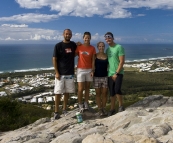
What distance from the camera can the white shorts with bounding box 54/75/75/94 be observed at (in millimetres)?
7570

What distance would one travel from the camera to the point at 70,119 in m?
7.87

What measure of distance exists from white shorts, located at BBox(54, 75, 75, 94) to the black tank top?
0.90m

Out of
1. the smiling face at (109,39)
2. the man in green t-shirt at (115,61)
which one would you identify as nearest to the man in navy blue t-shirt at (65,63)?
the smiling face at (109,39)

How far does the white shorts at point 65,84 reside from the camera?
24.8 ft

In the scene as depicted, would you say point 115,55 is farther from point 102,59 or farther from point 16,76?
point 16,76

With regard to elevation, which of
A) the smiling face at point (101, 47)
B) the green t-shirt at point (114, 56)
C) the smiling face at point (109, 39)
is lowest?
the green t-shirt at point (114, 56)

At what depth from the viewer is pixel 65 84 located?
7.70m

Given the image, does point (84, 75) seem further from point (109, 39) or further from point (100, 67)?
point (109, 39)

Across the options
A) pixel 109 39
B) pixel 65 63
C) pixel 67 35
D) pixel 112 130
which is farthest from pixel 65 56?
pixel 112 130

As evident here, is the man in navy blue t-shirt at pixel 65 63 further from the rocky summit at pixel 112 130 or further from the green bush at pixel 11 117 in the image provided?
the green bush at pixel 11 117

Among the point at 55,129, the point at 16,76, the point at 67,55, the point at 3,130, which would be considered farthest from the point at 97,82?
the point at 16,76

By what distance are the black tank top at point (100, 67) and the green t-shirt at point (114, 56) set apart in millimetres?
175

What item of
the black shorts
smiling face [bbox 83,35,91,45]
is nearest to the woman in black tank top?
the black shorts

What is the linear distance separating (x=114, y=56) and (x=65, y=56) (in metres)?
1.62
